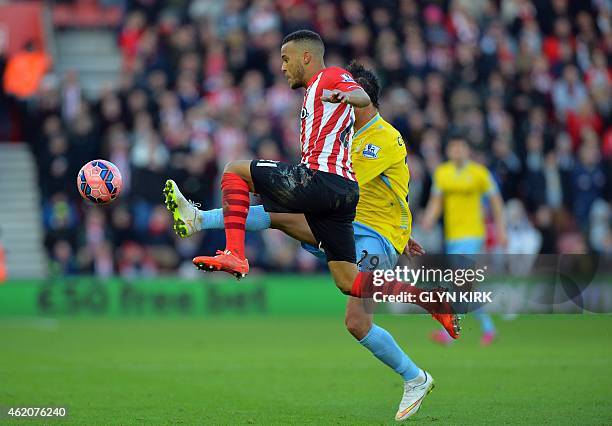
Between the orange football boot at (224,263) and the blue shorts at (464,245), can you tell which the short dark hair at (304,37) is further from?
the blue shorts at (464,245)

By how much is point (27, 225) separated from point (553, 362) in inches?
489

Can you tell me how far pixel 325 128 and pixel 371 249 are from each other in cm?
140

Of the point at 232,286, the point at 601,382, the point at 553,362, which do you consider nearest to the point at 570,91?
the point at 232,286

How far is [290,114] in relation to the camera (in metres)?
20.7

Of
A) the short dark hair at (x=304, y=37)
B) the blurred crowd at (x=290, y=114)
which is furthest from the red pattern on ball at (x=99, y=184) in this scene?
the blurred crowd at (x=290, y=114)

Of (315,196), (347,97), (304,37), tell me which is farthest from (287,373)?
(347,97)

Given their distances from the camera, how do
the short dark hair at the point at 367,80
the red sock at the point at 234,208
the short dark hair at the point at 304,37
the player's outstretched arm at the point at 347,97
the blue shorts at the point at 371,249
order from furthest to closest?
the short dark hair at the point at 367,80
the blue shorts at the point at 371,249
the short dark hair at the point at 304,37
the red sock at the point at 234,208
the player's outstretched arm at the point at 347,97

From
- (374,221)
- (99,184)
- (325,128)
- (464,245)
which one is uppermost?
(325,128)

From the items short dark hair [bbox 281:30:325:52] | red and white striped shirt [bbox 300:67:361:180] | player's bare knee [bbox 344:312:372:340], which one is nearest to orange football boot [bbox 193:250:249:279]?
red and white striped shirt [bbox 300:67:361:180]

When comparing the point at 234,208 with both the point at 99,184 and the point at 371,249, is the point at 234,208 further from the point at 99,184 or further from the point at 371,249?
the point at 371,249

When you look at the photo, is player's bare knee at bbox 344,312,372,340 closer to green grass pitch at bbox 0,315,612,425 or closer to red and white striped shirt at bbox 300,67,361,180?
green grass pitch at bbox 0,315,612,425

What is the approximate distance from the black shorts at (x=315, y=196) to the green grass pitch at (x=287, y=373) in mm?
1413

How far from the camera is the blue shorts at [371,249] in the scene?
9180 millimetres

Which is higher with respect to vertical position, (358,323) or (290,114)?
(290,114)
